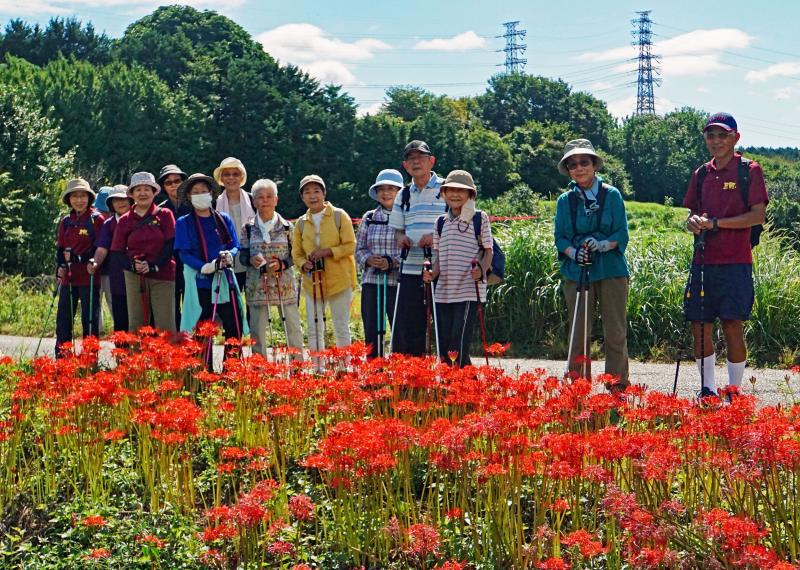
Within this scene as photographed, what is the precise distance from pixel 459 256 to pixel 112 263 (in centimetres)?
366

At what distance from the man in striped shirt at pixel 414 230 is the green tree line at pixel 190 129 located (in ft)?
52.7

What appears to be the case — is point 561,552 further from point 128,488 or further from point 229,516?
point 128,488

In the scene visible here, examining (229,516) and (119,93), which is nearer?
(229,516)

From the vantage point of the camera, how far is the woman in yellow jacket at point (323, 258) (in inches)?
348

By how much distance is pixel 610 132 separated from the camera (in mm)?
99312

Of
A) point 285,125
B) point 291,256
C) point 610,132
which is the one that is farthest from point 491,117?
point 291,256

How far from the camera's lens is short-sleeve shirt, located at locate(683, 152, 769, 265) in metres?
7.37

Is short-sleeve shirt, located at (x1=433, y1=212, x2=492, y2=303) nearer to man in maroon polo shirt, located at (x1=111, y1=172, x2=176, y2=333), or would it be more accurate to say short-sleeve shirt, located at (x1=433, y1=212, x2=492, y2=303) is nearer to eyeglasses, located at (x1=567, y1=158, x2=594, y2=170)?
eyeglasses, located at (x1=567, y1=158, x2=594, y2=170)

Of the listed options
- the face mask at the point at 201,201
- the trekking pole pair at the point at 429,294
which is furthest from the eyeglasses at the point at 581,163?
the face mask at the point at 201,201

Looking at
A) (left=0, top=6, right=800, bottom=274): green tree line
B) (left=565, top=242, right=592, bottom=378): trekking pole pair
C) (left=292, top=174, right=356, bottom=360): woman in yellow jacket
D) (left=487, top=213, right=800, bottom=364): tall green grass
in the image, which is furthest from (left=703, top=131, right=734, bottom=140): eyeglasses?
(left=0, top=6, right=800, bottom=274): green tree line

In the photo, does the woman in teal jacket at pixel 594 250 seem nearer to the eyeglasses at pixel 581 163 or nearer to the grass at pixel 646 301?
the eyeglasses at pixel 581 163

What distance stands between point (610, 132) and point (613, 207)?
95.2m

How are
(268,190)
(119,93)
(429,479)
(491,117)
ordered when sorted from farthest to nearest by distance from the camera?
1. (491,117)
2. (119,93)
3. (268,190)
4. (429,479)

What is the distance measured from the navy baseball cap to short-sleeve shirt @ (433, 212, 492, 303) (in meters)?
1.91
